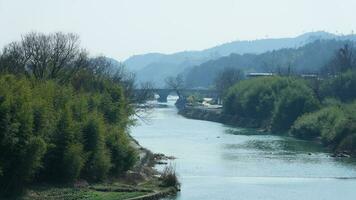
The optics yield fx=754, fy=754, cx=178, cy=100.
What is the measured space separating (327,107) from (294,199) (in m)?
60.8

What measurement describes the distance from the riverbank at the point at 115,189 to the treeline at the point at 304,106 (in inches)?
1396

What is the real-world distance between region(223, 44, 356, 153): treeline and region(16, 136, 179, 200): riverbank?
35.5 metres

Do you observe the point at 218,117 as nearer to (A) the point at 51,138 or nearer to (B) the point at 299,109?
(B) the point at 299,109

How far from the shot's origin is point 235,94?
13688cm

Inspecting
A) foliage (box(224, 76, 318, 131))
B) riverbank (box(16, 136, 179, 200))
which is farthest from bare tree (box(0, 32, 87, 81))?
foliage (box(224, 76, 318, 131))

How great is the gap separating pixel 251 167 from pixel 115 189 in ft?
73.2

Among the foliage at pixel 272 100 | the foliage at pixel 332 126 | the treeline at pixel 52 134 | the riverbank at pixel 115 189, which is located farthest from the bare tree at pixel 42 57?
the foliage at pixel 272 100

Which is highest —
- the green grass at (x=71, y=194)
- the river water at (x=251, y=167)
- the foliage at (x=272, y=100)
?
the foliage at (x=272, y=100)

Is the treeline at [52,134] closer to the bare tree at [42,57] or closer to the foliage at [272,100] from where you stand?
the bare tree at [42,57]

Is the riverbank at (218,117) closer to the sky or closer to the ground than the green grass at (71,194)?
closer to the sky

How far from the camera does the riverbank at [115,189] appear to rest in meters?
39.5

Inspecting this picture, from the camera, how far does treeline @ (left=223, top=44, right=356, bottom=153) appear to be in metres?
87.6

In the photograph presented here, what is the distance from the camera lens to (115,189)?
142 ft

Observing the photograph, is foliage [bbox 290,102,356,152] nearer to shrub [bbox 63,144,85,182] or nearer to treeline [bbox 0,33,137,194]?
treeline [bbox 0,33,137,194]
